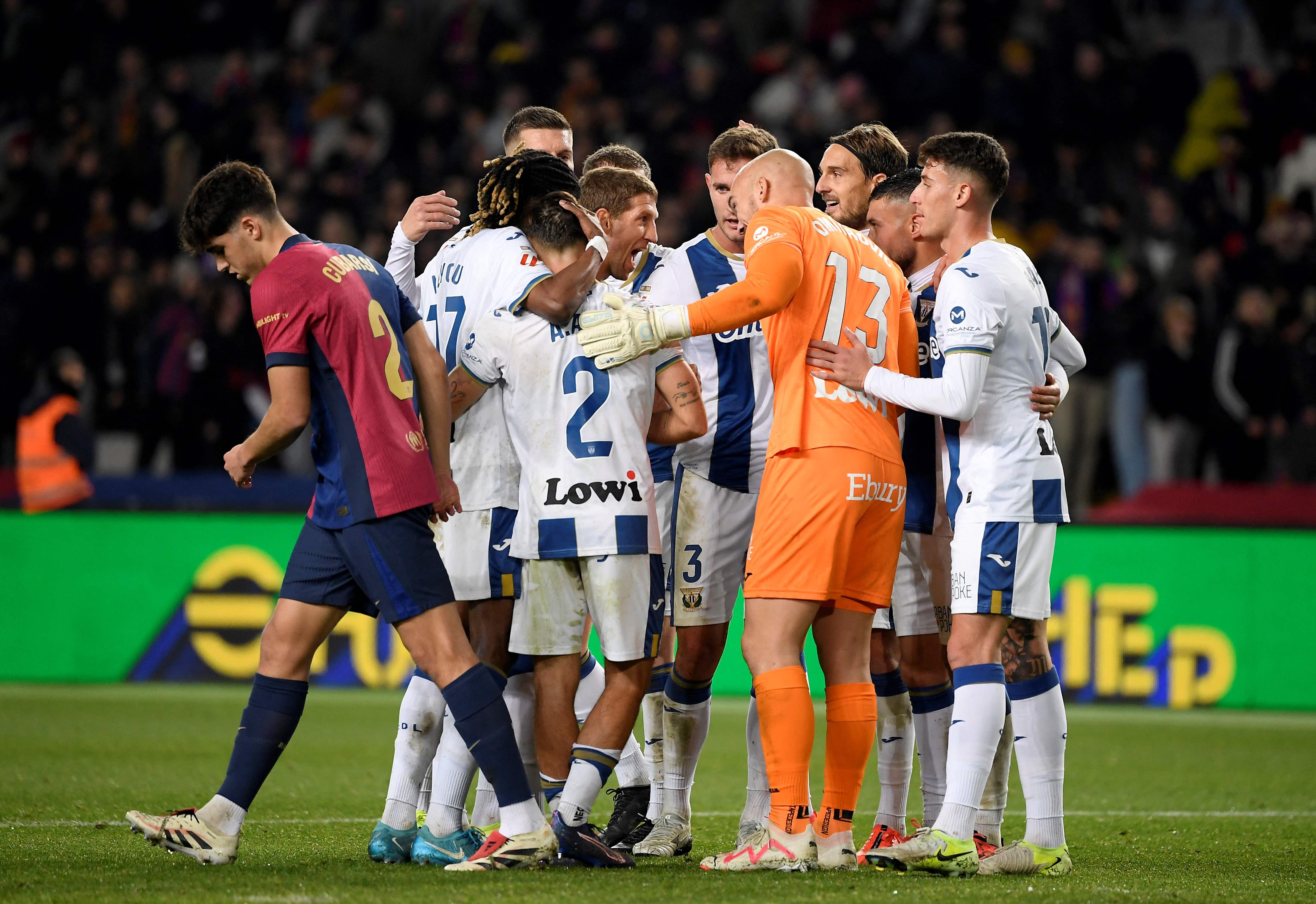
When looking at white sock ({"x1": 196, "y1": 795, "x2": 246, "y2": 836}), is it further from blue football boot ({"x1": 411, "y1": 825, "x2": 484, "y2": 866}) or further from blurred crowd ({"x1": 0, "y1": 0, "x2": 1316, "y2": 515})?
blurred crowd ({"x1": 0, "y1": 0, "x2": 1316, "y2": 515})

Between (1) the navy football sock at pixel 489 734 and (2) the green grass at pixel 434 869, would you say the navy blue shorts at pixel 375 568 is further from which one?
(2) the green grass at pixel 434 869

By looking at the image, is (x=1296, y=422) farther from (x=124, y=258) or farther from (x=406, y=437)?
(x=124, y=258)

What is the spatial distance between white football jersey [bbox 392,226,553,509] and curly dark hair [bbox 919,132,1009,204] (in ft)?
4.89

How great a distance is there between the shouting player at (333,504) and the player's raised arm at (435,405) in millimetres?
75

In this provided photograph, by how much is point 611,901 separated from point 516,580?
1.42 m

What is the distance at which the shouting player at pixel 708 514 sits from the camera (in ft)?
19.0

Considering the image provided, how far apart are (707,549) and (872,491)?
94 cm

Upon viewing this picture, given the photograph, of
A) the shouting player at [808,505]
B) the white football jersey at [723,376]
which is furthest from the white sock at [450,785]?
the white football jersey at [723,376]

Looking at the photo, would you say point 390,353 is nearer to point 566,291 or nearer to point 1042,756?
point 566,291

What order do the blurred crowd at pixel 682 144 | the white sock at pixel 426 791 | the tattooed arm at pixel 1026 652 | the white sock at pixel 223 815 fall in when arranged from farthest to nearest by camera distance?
the blurred crowd at pixel 682 144
the white sock at pixel 426 791
the tattooed arm at pixel 1026 652
the white sock at pixel 223 815

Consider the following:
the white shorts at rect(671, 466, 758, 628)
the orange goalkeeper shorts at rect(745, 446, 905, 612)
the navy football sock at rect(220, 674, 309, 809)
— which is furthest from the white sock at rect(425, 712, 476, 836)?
the orange goalkeeper shorts at rect(745, 446, 905, 612)

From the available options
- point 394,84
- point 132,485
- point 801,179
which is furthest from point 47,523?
point 801,179

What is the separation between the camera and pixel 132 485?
43.7ft

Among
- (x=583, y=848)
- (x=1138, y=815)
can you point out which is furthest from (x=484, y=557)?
(x=1138, y=815)
